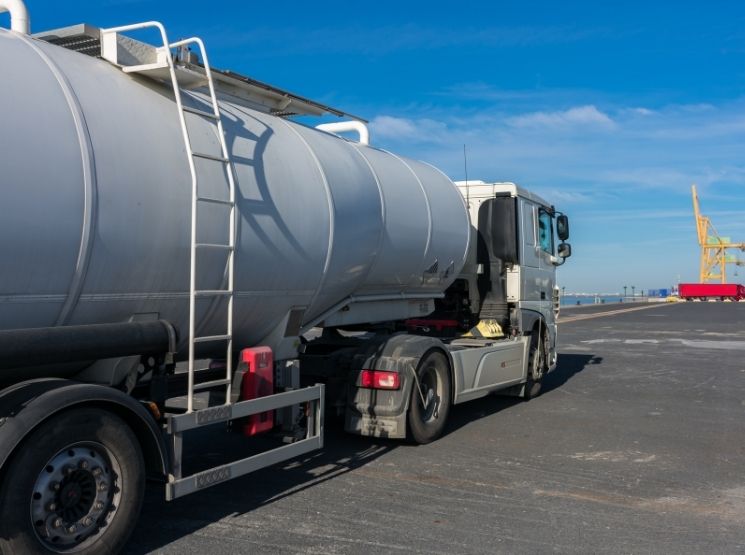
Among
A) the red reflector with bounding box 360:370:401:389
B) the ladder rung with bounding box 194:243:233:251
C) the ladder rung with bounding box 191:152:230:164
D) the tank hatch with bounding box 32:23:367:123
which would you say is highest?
the tank hatch with bounding box 32:23:367:123

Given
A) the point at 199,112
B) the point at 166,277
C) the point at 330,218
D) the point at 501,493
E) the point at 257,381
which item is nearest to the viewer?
the point at 166,277

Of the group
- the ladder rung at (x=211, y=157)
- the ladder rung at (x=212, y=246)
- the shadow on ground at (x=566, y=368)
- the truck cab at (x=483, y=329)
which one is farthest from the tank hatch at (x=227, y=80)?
the shadow on ground at (x=566, y=368)

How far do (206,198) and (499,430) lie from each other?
4.99m

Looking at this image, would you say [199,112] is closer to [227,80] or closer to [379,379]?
[227,80]

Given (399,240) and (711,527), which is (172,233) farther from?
(711,527)

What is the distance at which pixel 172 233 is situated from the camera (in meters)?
4.69

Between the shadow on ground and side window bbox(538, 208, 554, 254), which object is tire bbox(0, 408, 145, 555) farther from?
the shadow on ground

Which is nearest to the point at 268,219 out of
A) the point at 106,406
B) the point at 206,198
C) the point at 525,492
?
the point at 206,198

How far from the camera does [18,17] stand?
4586 mm

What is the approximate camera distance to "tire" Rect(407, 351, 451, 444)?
24.0 feet

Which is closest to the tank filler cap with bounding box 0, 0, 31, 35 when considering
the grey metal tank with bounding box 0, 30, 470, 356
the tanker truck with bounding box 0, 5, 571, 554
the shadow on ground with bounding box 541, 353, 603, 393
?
the tanker truck with bounding box 0, 5, 571, 554

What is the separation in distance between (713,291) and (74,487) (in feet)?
257

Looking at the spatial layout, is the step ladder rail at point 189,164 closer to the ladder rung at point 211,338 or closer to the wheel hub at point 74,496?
the ladder rung at point 211,338

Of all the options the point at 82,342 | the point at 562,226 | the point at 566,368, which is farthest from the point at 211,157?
the point at 566,368
